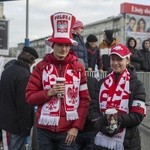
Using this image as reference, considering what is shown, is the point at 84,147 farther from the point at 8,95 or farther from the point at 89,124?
the point at 8,95

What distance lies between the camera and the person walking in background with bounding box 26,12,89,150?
4.39 m

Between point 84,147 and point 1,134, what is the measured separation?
2201 mm

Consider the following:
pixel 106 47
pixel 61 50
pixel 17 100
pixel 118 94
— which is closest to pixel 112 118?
pixel 118 94

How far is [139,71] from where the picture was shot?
32.3 feet

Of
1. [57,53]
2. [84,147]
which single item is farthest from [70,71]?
[84,147]

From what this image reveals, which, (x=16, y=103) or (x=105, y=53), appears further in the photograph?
(x=105, y=53)

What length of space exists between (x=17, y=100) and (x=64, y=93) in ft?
6.03

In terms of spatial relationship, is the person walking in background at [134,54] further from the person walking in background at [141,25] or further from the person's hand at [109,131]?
the person walking in background at [141,25]

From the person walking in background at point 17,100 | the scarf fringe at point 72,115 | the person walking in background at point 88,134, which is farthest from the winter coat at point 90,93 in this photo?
the person walking in background at point 17,100

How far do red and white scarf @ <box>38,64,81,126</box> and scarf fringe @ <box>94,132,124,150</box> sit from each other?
309mm

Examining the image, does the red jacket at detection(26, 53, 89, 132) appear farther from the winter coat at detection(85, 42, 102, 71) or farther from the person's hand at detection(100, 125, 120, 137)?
the winter coat at detection(85, 42, 102, 71)

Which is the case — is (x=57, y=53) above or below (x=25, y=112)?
above

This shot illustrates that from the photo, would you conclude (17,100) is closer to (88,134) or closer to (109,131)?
(88,134)

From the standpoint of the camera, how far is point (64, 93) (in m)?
4.32
